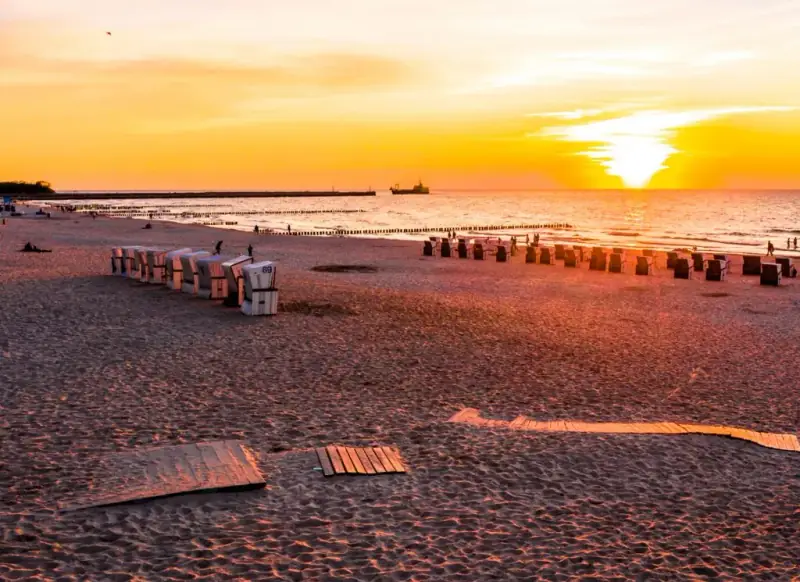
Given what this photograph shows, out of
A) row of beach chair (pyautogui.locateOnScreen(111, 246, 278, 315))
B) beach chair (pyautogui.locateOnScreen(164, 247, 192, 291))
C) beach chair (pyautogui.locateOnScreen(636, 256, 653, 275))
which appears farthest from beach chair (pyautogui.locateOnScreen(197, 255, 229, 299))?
beach chair (pyautogui.locateOnScreen(636, 256, 653, 275))

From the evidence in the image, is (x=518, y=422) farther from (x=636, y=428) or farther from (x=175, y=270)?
(x=175, y=270)

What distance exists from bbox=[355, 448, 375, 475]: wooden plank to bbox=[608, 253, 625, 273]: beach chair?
1084 inches

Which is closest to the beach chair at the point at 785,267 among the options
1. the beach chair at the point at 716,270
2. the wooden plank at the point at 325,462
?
the beach chair at the point at 716,270

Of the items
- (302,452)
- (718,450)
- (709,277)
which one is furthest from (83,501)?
(709,277)

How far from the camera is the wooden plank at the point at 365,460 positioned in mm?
7914

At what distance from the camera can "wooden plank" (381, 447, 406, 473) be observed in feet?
26.2

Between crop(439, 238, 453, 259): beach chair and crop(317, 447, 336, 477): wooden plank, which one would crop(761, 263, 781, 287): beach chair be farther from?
crop(317, 447, 336, 477): wooden plank

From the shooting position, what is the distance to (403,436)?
9180mm

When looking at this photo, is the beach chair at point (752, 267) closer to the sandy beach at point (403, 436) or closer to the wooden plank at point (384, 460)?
the sandy beach at point (403, 436)

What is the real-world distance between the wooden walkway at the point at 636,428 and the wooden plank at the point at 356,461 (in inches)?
74.9

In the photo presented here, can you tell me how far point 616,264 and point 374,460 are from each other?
91.7 feet

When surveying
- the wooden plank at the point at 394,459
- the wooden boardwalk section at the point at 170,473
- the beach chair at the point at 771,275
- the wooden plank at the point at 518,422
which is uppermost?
the beach chair at the point at 771,275

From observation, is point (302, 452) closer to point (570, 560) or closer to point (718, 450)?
point (570, 560)

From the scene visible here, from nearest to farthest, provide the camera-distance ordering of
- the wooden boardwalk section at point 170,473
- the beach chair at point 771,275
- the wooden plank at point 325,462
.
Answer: the wooden boardwalk section at point 170,473 < the wooden plank at point 325,462 < the beach chair at point 771,275
